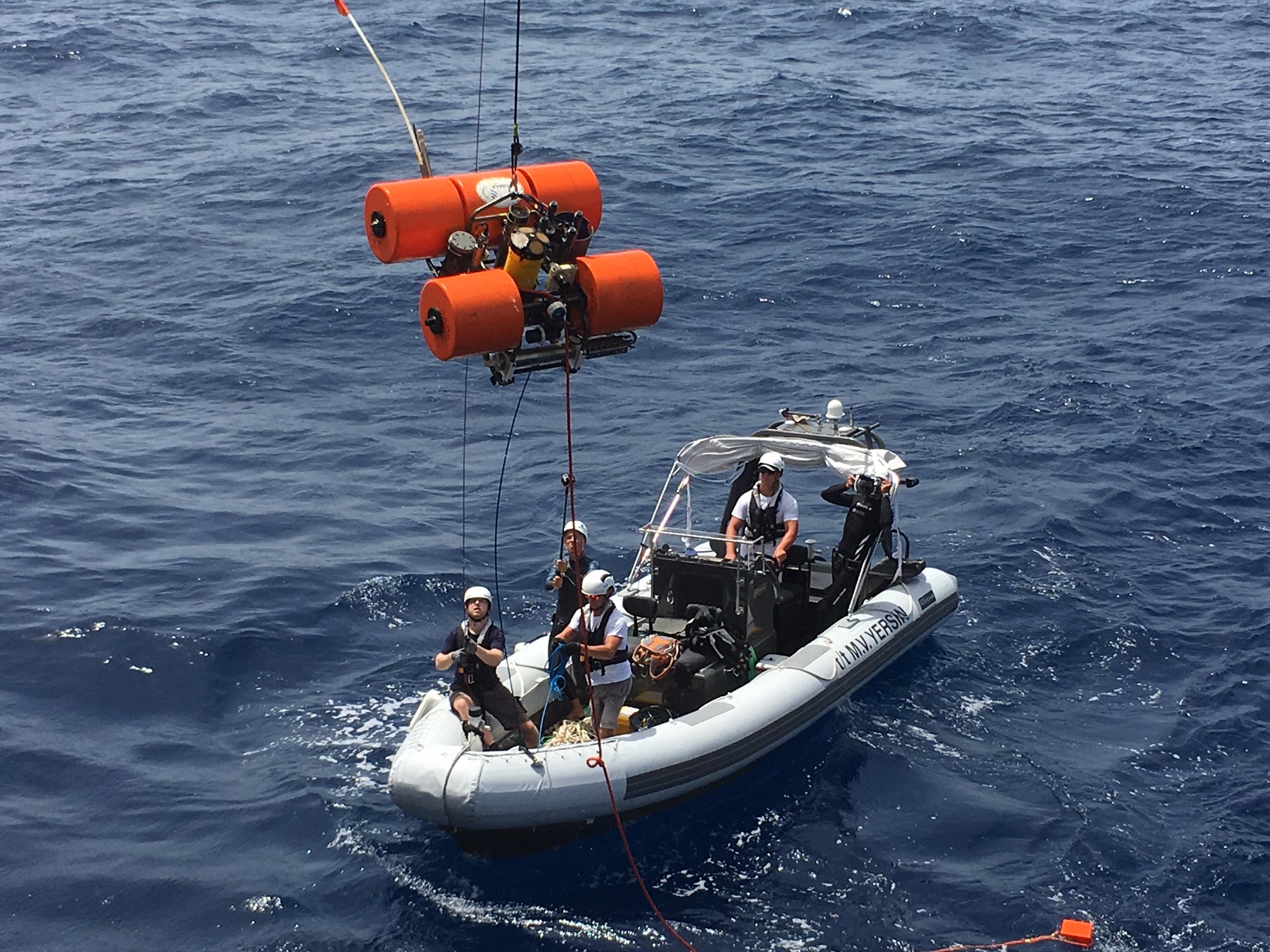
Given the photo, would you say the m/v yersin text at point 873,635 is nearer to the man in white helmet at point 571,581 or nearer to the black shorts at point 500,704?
the man in white helmet at point 571,581

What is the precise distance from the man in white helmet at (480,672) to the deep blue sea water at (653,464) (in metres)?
0.99

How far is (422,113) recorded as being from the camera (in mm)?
28734

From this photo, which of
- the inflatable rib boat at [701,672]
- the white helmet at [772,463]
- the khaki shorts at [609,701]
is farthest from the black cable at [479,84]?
the khaki shorts at [609,701]

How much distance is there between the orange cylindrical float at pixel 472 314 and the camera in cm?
861

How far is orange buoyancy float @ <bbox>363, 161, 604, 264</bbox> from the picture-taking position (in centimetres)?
923

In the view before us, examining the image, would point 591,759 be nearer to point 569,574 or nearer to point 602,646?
point 602,646

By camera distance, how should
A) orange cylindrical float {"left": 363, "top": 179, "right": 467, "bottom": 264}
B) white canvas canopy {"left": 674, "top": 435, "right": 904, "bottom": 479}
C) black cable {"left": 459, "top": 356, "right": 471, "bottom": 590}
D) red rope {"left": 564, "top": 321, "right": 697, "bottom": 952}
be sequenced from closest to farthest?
orange cylindrical float {"left": 363, "top": 179, "right": 467, "bottom": 264}
red rope {"left": 564, "top": 321, "right": 697, "bottom": 952}
white canvas canopy {"left": 674, "top": 435, "right": 904, "bottom": 479}
black cable {"left": 459, "top": 356, "right": 471, "bottom": 590}

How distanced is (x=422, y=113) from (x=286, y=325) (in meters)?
10.0

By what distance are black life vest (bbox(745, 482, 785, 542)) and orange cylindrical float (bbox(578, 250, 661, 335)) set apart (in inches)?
153

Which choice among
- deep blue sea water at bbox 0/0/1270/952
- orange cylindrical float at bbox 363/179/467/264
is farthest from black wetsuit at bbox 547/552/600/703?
orange cylindrical float at bbox 363/179/467/264

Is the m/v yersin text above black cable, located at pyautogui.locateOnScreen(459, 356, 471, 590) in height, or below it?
above

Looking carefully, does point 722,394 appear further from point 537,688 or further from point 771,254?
point 537,688

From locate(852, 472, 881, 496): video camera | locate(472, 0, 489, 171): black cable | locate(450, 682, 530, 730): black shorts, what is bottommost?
locate(450, 682, 530, 730): black shorts

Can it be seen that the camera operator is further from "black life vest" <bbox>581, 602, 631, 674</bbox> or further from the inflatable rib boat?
"black life vest" <bbox>581, 602, 631, 674</bbox>
